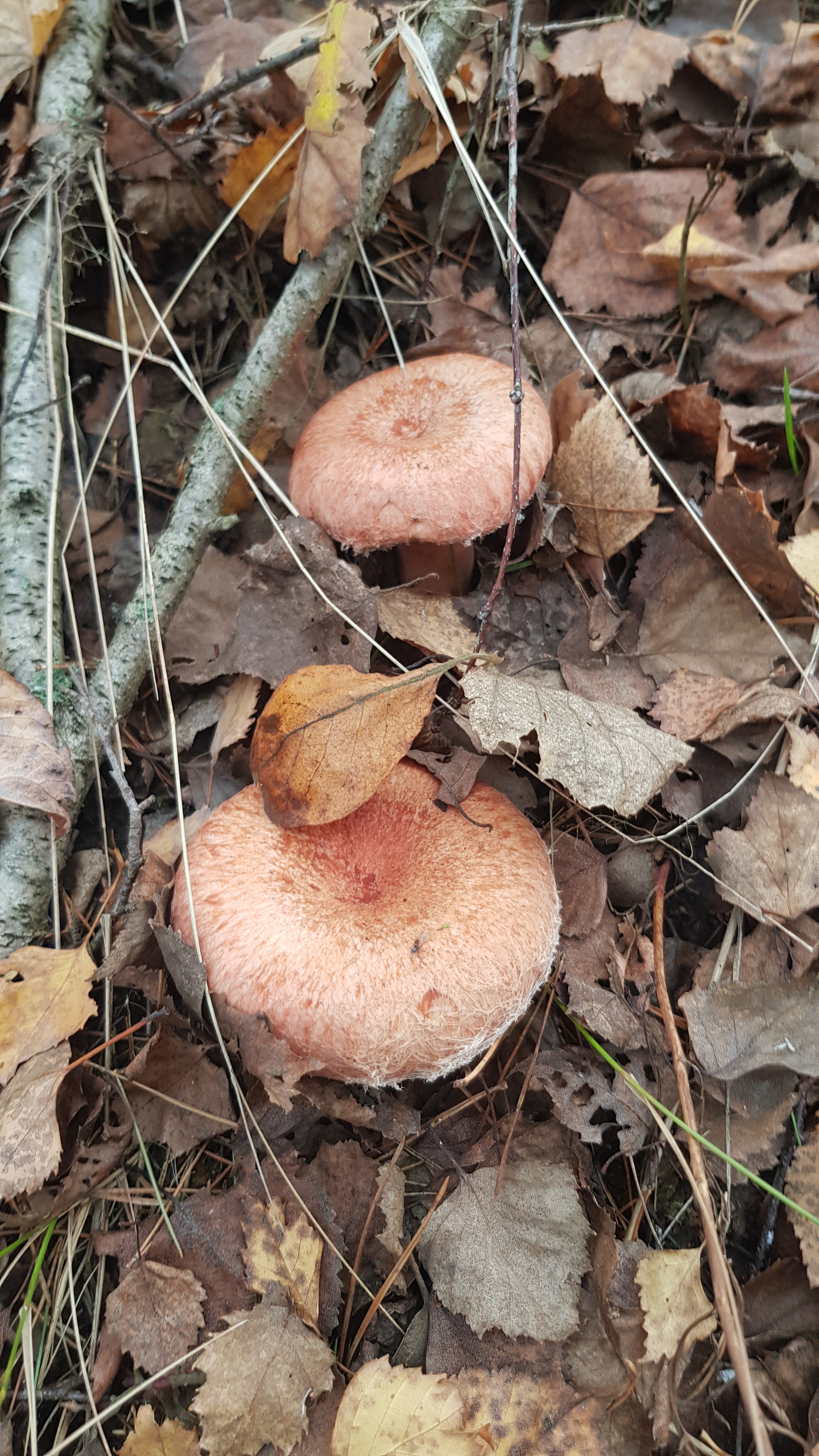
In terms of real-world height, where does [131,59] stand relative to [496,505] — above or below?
above

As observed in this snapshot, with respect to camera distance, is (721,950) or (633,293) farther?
(633,293)

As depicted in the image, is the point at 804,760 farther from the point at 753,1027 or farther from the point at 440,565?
the point at 440,565

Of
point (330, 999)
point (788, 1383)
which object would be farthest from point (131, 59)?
point (788, 1383)

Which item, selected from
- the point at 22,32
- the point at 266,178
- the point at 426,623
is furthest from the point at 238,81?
the point at 426,623

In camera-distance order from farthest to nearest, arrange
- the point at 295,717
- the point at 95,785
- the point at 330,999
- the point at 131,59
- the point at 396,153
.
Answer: the point at 131,59 → the point at 396,153 → the point at 95,785 → the point at 295,717 → the point at 330,999

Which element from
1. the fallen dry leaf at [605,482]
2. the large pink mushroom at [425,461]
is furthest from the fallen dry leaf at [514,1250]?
the fallen dry leaf at [605,482]

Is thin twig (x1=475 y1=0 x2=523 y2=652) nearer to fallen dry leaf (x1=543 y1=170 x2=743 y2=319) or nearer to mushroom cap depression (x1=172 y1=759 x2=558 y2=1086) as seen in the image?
mushroom cap depression (x1=172 y1=759 x2=558 y2=1086)

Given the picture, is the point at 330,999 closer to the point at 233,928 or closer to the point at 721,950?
the point at 233,928

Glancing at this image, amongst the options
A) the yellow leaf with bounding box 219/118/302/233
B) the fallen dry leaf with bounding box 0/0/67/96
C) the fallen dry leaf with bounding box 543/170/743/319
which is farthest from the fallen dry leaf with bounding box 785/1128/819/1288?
the fallen dry leaf with bounding box 0/0/67/96
